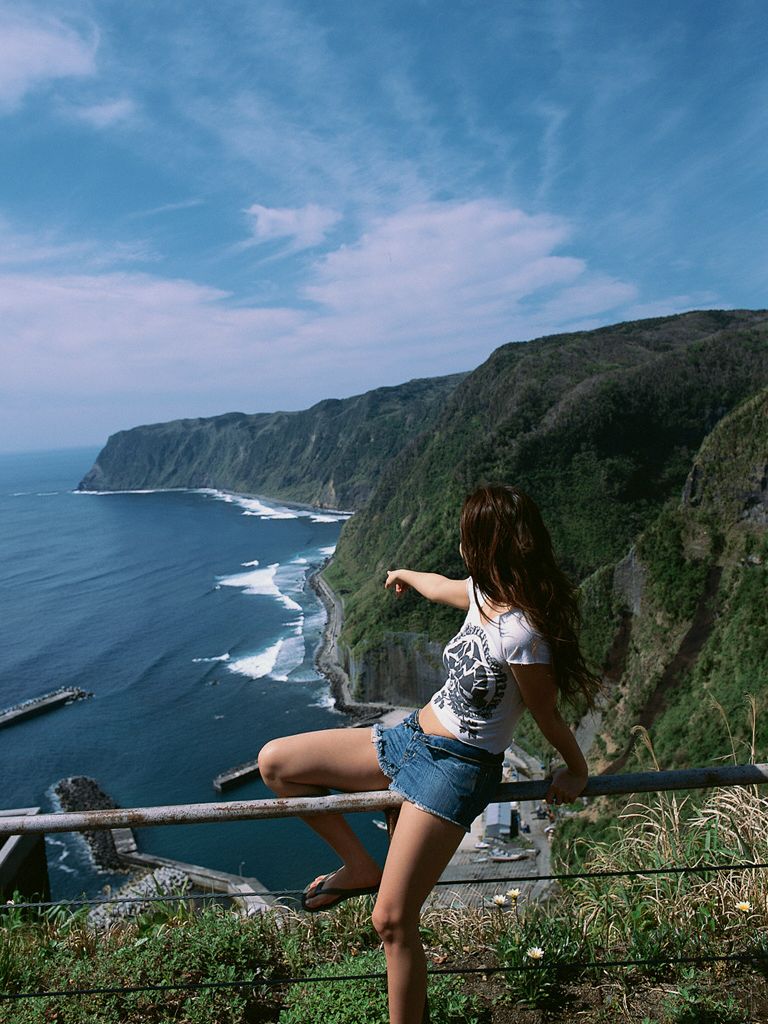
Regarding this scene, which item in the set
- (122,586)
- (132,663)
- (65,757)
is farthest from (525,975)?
(122,586)

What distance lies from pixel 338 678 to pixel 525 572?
74.2m

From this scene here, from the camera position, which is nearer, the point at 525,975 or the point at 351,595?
the point at 525,975

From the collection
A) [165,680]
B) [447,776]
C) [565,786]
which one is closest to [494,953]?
[565,786]

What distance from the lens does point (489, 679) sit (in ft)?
11.1

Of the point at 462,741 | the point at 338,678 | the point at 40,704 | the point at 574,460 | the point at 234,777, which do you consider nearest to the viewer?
the point at 462,741

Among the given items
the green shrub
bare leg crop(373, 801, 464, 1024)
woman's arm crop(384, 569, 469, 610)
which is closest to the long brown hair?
woman's arm crop(384, 569, 469, 610)

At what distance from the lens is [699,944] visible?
4559mm

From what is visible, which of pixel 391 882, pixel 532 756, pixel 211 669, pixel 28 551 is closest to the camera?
pixel 391 882

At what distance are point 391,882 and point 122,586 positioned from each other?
109 meters

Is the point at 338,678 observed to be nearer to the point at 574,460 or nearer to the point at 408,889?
the point at 574,460

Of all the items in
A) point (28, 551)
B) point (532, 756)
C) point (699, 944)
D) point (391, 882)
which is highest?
point (391, 882)

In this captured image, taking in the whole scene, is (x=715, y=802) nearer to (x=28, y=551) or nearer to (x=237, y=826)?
(x=237, y=826)

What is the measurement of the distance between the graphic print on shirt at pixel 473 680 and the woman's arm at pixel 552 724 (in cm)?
11

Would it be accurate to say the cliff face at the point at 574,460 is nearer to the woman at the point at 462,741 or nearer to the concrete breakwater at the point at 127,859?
the concrete breakwater at the point at 127,859
